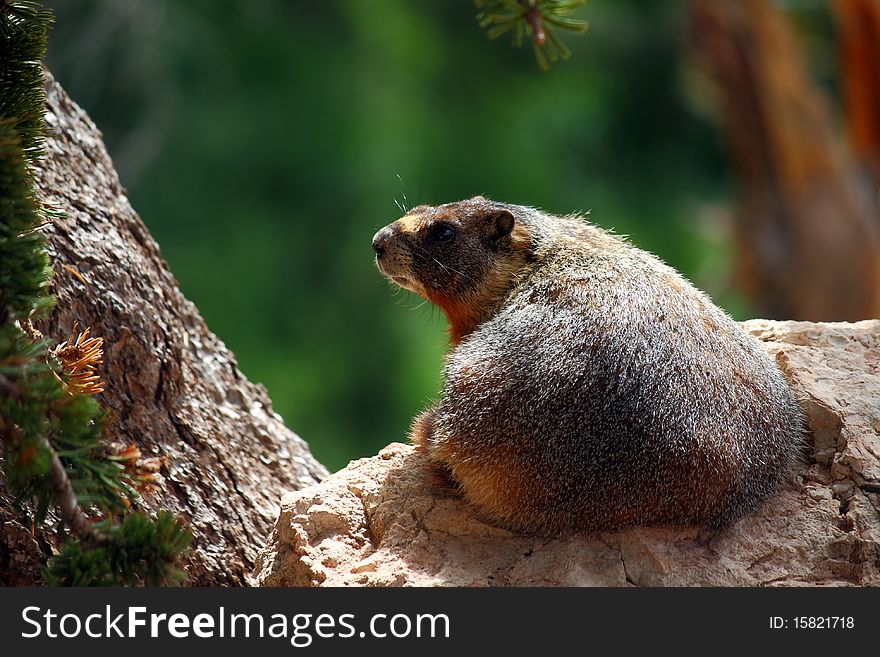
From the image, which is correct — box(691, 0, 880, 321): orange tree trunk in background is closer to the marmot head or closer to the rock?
the marmot head

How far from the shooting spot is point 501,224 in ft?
12.5

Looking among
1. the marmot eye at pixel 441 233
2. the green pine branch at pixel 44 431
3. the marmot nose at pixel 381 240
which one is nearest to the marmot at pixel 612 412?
the marmot eye at pixel 441 233

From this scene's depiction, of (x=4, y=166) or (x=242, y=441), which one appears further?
(x=242, y=441)

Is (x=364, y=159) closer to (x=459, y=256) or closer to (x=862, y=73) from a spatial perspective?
(x=862, y=73)

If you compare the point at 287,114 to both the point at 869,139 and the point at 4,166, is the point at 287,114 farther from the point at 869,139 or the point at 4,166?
the point at 4,166

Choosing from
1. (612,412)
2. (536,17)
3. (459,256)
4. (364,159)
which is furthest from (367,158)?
(612,412)

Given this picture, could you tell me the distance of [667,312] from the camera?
3.23 m

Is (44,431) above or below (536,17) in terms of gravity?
below

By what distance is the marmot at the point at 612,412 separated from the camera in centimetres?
299

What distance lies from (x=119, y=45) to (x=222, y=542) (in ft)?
23.7

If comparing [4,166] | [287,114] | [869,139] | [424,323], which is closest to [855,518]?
[4,166]

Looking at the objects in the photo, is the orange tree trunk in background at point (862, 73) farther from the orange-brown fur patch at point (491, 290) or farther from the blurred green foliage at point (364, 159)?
the orange-brown fur patch at point (491, 290)

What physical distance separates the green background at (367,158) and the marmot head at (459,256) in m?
6.66

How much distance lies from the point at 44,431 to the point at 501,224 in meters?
2.13
